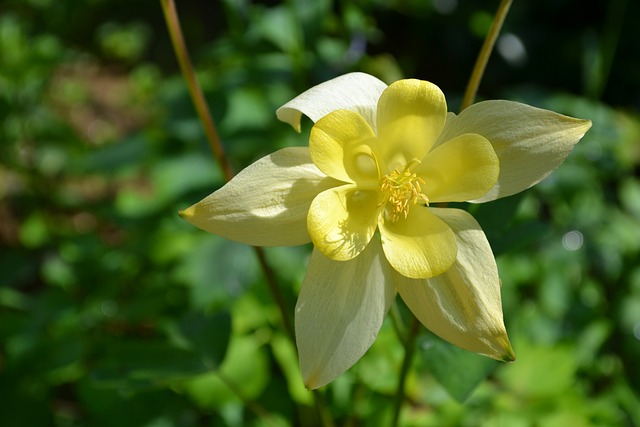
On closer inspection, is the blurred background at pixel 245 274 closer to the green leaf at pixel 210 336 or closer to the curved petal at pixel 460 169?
the green leaf at pixel 210 336

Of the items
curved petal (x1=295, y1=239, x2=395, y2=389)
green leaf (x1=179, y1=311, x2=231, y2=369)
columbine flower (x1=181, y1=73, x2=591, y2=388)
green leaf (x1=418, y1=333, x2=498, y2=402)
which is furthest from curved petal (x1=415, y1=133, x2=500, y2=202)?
green leaf (x1=179, y1=311, x2=231, y2=369)

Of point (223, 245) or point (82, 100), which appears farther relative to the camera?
point (82, 100)

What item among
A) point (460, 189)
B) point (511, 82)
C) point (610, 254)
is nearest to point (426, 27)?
point (511, 82)

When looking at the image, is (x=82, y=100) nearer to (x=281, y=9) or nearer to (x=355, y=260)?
(x=281, y=9)

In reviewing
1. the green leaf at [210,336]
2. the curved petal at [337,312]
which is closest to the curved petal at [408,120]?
the curved petal at [337,312]

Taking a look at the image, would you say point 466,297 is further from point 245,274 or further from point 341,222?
point 245,274

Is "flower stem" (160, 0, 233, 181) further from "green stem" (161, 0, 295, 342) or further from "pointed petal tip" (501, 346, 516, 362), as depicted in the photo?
"pointed petal tip" (501, 346, 516, 362)

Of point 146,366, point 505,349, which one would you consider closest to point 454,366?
point 505,349
